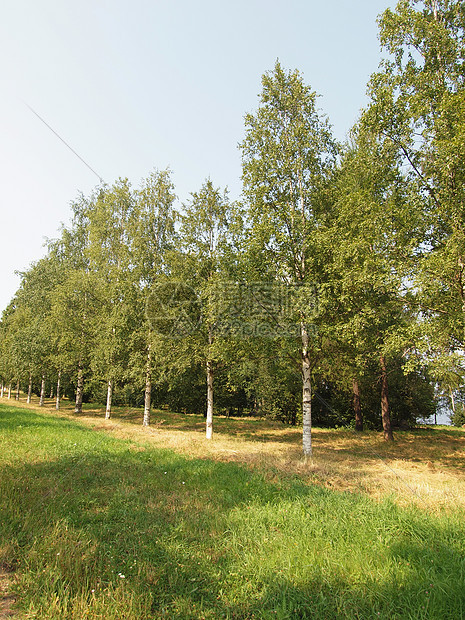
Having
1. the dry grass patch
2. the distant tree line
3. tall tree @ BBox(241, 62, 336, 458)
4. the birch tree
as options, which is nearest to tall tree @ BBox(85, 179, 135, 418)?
the distant tree line

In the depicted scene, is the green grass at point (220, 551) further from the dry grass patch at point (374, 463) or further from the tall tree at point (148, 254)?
the tall tree at point (148, 254)

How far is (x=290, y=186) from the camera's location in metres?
15.8

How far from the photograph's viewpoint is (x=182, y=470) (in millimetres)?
9703

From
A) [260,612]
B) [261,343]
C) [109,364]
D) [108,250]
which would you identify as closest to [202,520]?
[260,612]

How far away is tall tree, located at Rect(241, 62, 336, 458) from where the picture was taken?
571 inches

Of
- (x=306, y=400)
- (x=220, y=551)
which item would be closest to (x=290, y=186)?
(x=306, y=400)

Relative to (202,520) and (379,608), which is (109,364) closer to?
(202,520)

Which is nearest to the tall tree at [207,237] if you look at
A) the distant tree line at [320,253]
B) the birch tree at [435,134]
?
the distant tree line at [320,253]

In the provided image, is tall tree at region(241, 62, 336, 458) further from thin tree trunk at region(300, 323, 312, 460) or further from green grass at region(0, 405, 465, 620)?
green grass at region(0, 405, 465, 620)

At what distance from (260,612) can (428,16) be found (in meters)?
19.3

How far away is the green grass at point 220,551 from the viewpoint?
3807mm

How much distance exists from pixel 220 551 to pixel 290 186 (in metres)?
15.0

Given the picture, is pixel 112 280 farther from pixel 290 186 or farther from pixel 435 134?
pixel 435 134

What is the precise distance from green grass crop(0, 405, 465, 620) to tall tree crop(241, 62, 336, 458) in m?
8.22
